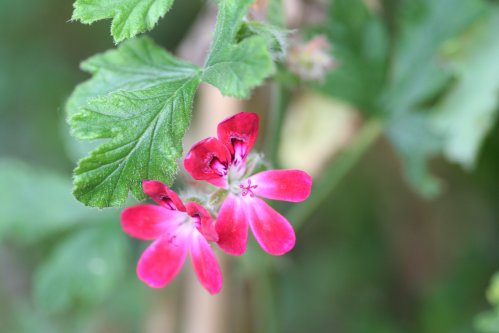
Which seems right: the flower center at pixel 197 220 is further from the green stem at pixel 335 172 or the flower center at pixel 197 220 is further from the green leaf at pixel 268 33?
the green stem at pixel 335 172

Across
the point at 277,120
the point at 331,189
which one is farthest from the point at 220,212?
the point at 331,189

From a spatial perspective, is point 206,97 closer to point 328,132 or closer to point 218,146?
point 328,132

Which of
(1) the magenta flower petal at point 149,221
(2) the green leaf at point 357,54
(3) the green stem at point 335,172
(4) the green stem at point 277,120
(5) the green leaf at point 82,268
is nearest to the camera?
(1) the magenta flower petal at point 149,221

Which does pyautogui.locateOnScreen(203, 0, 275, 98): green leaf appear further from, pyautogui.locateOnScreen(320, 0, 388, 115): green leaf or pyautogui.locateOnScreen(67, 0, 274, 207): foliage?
pyautogui.locateOnScreen(320, 0, 388, 115): green leaf

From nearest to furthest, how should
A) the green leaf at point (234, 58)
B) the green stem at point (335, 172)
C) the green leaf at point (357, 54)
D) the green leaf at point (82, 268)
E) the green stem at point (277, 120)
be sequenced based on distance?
the green leaf at point (234, 58), the green stem at point (277, 120), the green leaf at point (357, 54), the green stem at point (335, 172), the green leaf at point (82, 268)

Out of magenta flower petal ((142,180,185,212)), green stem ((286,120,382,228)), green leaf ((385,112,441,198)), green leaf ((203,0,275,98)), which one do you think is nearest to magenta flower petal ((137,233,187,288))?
magenta flower petal ((142,180,185,212))

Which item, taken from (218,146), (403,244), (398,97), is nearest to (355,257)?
(403,244)

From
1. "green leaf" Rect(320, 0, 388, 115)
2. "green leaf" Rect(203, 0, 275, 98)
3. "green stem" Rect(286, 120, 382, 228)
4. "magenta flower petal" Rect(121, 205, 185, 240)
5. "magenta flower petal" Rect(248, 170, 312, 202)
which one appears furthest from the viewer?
"green stem" Rect(286, 120, 382, 228)

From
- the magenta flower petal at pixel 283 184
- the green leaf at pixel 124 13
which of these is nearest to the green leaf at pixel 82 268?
the magenta flower petal at pixel 283 184
